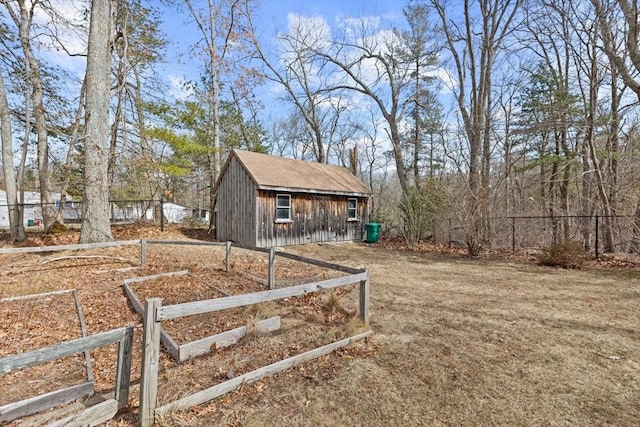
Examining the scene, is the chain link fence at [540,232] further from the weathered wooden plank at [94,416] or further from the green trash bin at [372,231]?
the weathered wooden plank at [94,416]

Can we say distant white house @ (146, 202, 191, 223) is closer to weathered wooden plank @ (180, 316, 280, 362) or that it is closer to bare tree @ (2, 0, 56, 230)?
bare tree @ (2, 0, 56, 230)

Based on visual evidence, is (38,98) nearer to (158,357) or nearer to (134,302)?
(134,302)

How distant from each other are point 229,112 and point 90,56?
13.2 m

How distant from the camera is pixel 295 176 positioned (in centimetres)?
1427

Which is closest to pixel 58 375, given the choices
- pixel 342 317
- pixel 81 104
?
pixel 342 317

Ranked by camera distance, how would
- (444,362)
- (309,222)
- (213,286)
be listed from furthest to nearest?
(309,222) → (213,286) → (444,362)

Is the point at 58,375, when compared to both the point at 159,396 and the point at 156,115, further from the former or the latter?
the point at 156,115

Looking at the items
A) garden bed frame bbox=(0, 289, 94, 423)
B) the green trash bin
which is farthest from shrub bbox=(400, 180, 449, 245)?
garden bed frame bbox=(0, 289, 94, 423)

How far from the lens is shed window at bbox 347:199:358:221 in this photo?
51.7 ft

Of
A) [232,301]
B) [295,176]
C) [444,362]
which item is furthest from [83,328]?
[295,176]

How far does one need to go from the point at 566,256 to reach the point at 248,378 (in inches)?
391

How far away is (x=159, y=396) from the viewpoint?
288 cm

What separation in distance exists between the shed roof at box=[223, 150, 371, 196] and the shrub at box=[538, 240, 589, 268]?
861cm

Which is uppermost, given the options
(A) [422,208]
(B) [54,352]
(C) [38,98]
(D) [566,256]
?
(C) [38,98]
